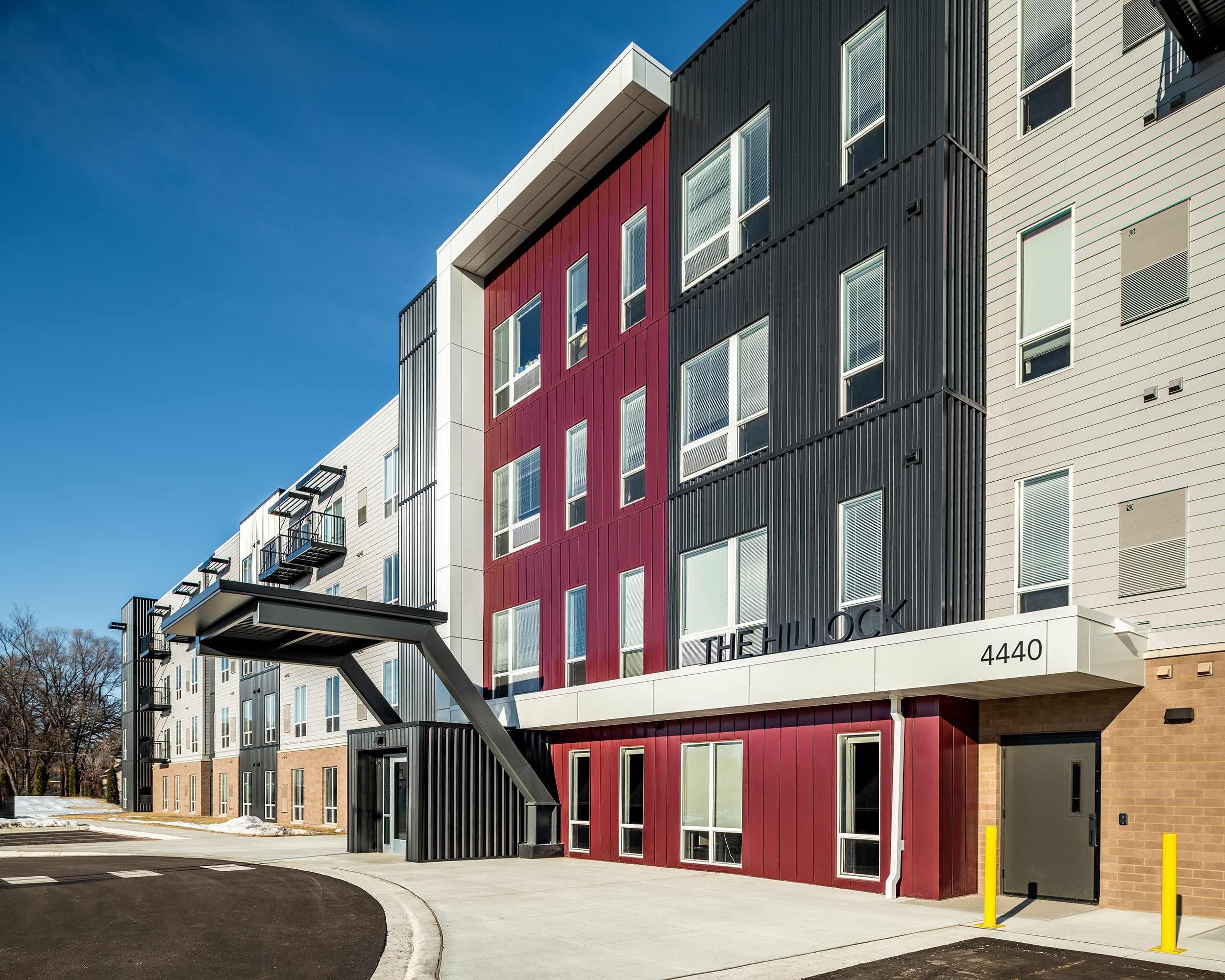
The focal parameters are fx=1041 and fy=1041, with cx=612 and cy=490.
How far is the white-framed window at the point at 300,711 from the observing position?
123ft

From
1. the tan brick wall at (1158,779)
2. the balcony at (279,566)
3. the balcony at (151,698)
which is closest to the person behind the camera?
the tan brick wall at (1158,779)

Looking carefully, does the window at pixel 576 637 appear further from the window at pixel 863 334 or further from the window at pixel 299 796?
the window at pixel 299 796

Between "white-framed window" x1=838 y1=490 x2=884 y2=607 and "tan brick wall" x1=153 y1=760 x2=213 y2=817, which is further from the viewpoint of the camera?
"tan brick wall" x1=153 y1=760 x2=213 y2=817

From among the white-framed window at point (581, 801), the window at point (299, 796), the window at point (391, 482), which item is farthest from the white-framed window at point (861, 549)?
the window at point (299, 796)

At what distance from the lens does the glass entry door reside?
2053 cm

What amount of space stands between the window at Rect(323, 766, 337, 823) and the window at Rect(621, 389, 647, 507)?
1984 centimetres

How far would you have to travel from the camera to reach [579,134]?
20406 mm

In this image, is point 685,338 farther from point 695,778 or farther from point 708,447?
point 695,778

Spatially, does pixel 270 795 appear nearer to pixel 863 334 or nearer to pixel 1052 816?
pixel 863 334

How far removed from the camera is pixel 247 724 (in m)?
44.5

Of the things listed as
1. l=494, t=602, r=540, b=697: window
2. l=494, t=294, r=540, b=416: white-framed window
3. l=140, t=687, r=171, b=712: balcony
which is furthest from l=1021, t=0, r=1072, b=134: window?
l=140, t=687, r=171, b=712: balcony

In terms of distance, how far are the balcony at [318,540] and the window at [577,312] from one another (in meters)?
16.0

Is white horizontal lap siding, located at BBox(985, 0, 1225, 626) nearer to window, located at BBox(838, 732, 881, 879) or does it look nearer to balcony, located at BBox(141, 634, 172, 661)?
window, located at BBox(838, 732, 881, 879)

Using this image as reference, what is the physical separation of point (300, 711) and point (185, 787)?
2225 centimetres
